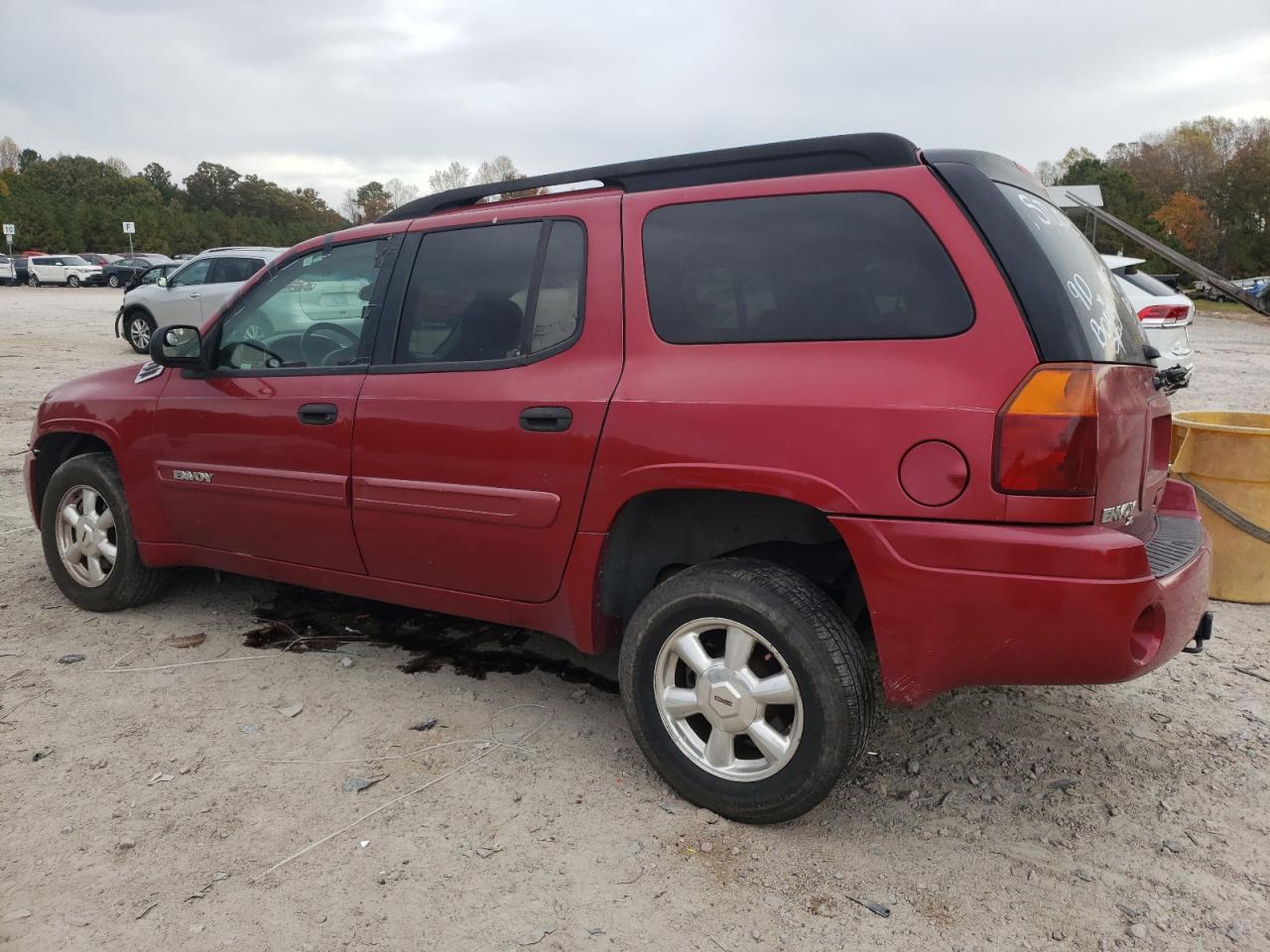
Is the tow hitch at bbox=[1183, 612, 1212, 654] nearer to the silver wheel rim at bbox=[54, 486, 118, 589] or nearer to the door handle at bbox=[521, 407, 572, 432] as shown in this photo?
the door handle at bbox=[521, 407, 572, 432]

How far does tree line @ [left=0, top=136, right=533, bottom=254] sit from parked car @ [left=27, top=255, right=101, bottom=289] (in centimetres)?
1639

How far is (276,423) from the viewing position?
3.75 meters

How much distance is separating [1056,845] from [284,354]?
3243mm

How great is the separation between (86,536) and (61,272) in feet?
154

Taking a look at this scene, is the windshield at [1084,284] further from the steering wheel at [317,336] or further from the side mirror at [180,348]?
the side mirror at [180,348]

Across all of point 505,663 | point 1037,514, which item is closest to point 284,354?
point 505,663

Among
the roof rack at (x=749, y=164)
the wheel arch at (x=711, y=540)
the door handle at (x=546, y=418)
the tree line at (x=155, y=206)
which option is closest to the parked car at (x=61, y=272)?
the tree line at (x=155, y=206)

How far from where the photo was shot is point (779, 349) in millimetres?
2680

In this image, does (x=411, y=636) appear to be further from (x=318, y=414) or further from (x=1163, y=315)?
(x=1163, y=315)

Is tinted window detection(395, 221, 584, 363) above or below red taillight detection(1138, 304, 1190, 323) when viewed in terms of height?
above

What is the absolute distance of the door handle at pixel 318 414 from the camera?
358cm

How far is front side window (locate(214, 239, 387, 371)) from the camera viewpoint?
3713 mm

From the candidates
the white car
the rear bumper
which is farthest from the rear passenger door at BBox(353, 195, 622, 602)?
the white car

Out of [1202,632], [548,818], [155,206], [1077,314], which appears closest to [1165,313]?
[1202,632]
